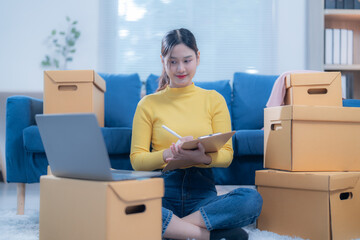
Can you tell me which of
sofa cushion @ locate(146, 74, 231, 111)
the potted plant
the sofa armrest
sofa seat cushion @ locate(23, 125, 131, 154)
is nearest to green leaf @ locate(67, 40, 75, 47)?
the potted plant

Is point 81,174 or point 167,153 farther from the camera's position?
point 167,153

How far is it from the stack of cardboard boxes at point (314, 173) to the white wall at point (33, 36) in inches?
80.1

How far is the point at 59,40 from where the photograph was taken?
2.95 meters

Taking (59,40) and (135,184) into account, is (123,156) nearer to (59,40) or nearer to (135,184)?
(135,184)

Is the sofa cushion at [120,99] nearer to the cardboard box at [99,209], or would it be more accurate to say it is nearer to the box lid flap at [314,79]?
the box lid flap at [314,79]

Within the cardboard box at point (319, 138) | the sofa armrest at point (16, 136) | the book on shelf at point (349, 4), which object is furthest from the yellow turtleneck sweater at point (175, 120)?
the book on shelf at point (349, 4)

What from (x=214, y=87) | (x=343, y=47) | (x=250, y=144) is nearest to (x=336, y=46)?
(x=343, y=47)

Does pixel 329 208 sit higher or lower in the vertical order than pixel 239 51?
lower

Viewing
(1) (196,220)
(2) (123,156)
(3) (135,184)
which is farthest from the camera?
(2) (123,156)

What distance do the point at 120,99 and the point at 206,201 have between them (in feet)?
3.77

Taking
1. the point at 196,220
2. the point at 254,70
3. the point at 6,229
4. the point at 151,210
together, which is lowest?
the point at 6,229

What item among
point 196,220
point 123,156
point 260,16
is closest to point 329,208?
point 196,220

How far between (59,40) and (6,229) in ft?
6.30

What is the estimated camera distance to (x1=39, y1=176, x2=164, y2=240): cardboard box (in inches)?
32.3
